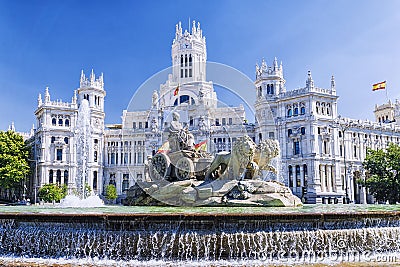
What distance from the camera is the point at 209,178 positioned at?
2383cm

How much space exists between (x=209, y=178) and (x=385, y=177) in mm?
36987

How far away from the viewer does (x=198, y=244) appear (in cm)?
1394

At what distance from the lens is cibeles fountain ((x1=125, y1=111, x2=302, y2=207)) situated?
21.9 metres

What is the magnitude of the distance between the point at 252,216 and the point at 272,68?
69.7m

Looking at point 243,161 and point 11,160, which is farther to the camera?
point 11,160

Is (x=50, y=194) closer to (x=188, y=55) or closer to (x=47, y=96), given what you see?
(x=47, y=96)

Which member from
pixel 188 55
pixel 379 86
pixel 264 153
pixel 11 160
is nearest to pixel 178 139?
pixel 264 153

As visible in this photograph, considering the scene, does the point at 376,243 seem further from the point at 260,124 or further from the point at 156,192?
the point at 260,124

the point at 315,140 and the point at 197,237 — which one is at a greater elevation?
the point at 315,140

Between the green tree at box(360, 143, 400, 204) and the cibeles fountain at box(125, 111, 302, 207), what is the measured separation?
31.9 metres

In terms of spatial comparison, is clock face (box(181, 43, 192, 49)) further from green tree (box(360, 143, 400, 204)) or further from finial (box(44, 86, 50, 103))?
green tree (box(360, 143, 400, 204))

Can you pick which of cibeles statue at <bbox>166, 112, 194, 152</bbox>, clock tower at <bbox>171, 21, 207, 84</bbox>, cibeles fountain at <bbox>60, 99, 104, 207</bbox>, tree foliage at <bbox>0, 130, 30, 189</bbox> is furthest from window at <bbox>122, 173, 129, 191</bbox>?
cibeles statue at <bbox>166, 112, 194, 152</bbox>

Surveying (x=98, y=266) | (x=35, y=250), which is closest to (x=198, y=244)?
(x=98, y=266)

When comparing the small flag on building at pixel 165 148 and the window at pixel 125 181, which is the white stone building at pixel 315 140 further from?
the small flag on building at pixel 165 148
